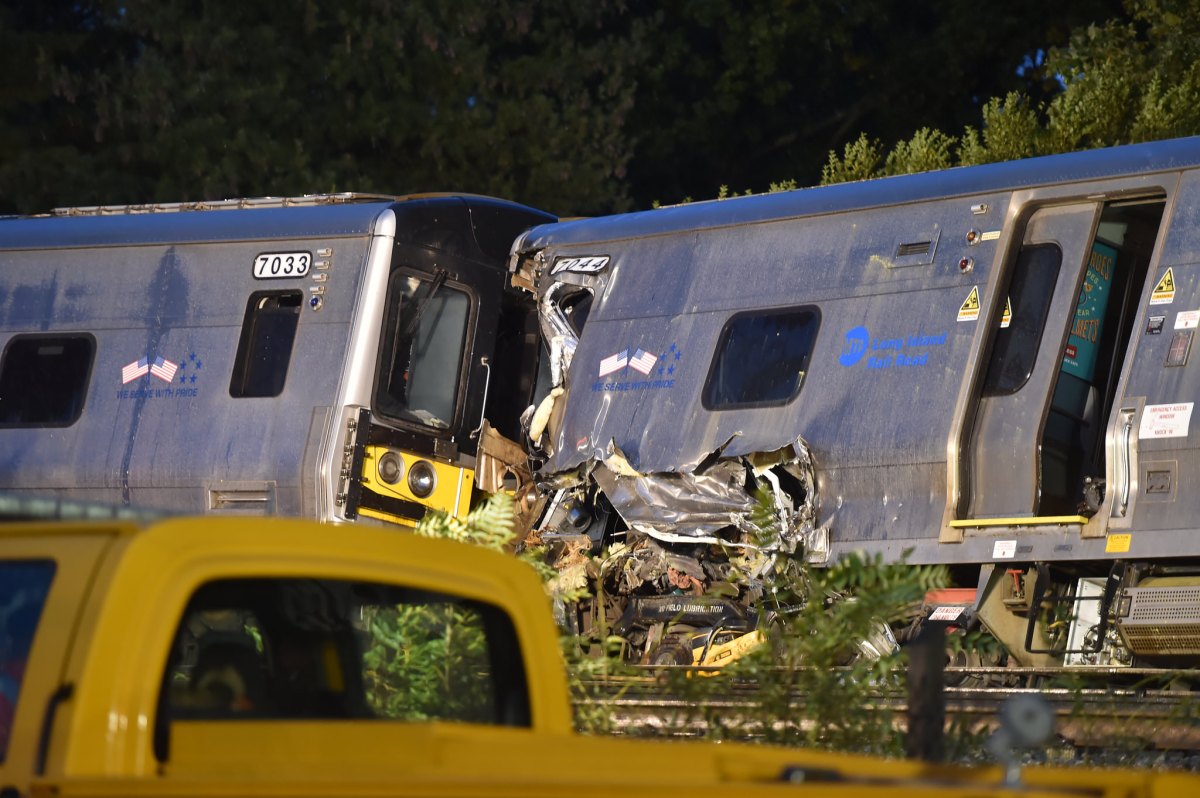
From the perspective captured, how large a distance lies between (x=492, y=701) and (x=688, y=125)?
25582mm

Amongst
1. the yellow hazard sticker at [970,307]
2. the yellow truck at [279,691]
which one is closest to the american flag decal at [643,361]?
the yellow hazard sticker at [970,307]

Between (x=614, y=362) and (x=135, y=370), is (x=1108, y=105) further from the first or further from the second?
(x=135, y=370)

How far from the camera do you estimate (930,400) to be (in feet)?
37.6

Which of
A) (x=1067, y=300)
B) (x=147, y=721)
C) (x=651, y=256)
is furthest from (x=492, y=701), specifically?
(x=651, y=256)

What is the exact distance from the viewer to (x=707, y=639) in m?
12.4

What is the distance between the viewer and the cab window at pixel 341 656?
12.6 ft

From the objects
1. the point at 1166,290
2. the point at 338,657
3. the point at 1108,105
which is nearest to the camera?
the point at 338,657

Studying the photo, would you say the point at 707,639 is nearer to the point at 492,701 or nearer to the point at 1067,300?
the point at 1067,300

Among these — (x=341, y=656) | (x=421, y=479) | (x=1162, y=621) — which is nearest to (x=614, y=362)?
(x=421, y=479)

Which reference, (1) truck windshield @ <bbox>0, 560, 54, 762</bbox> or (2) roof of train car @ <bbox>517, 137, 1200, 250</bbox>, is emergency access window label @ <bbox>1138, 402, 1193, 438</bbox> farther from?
(1) truck windshield @ <bbox>0, 560, 54, 762</bbox>

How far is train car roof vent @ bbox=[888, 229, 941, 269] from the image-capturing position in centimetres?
1180

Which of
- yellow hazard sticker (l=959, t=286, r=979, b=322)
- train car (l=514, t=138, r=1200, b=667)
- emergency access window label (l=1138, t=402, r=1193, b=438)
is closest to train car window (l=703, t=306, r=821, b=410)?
train car (l=514, t=138, r=1200, b=667)

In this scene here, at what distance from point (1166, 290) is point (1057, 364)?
0.78m

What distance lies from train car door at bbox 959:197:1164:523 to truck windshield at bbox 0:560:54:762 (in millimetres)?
8042
